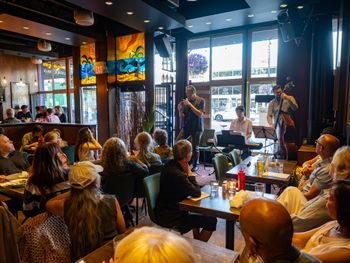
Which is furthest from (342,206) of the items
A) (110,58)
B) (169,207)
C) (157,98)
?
(110,58)

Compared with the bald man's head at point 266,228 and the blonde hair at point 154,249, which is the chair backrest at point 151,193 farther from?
the blonde hair at point 154,249

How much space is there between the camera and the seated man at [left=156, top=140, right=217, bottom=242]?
2.30 meters

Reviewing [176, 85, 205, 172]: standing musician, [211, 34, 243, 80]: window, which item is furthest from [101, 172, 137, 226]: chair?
[211, 34, 243, 80]: window

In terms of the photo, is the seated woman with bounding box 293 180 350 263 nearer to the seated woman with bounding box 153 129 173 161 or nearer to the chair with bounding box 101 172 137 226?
the chair with bounding box 101 172 137 226

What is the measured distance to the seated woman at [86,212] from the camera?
164cm

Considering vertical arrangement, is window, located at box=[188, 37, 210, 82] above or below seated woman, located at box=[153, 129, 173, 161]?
above

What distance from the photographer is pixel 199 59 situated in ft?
23.5

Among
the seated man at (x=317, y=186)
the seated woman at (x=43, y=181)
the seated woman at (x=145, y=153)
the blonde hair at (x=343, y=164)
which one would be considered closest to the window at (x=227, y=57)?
the seated woman at (x=145, y=153)

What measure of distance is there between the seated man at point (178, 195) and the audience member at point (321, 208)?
29.9 inches

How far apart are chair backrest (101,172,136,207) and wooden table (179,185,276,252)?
3.02 feet

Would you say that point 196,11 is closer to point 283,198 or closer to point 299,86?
point 299,86

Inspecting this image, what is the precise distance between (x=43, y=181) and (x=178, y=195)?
1.16m

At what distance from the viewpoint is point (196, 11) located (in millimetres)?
5641

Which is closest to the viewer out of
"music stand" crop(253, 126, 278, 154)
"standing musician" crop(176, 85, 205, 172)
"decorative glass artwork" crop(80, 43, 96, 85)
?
"music stand" crop(253, 126, 278, 154)
